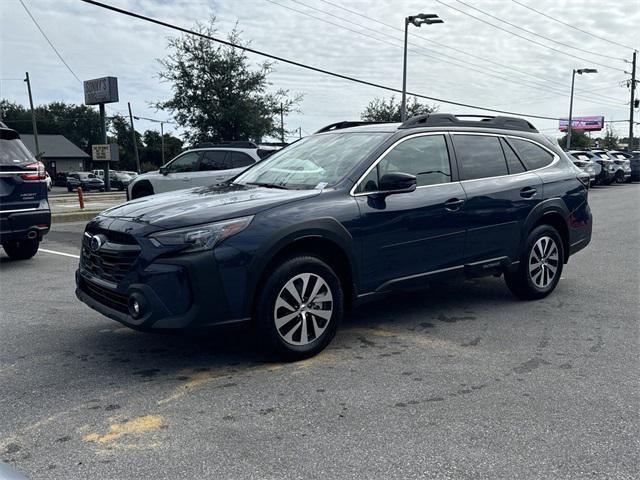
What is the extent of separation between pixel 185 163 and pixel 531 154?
8.95 m

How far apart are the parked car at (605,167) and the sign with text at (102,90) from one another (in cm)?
2598

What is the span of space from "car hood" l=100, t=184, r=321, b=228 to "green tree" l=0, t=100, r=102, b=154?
107253 mm

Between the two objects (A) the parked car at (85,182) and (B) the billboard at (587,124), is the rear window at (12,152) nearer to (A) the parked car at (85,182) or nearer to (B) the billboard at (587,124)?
(A) the parked car at (85,182)

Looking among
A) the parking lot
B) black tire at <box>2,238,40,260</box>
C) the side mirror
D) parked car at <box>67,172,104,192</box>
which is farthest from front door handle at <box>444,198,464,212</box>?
parked car at <box>67,172,104,192</box>

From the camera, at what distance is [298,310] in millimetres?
4223

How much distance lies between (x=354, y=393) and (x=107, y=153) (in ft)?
87.3

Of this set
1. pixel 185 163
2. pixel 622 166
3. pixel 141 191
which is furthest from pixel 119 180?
pixel 185 163

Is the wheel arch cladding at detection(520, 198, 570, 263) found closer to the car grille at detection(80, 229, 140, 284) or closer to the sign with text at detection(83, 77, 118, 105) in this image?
the car grille at detection(80, 229, 140, 284)

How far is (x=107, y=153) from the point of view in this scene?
27844 mm

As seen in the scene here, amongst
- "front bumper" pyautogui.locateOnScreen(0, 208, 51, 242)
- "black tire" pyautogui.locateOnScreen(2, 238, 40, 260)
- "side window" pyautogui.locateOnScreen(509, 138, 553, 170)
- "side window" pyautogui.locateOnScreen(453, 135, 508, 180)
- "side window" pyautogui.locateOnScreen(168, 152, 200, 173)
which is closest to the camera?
"side window" pyautogui.locateOnScreen(453, 135, 508, 180)

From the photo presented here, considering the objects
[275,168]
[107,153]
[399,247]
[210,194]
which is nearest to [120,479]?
[210,194]

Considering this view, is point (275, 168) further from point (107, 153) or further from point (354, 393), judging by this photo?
point (107, 153)

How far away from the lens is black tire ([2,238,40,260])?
8.51m

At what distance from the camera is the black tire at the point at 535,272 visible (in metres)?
5.88
